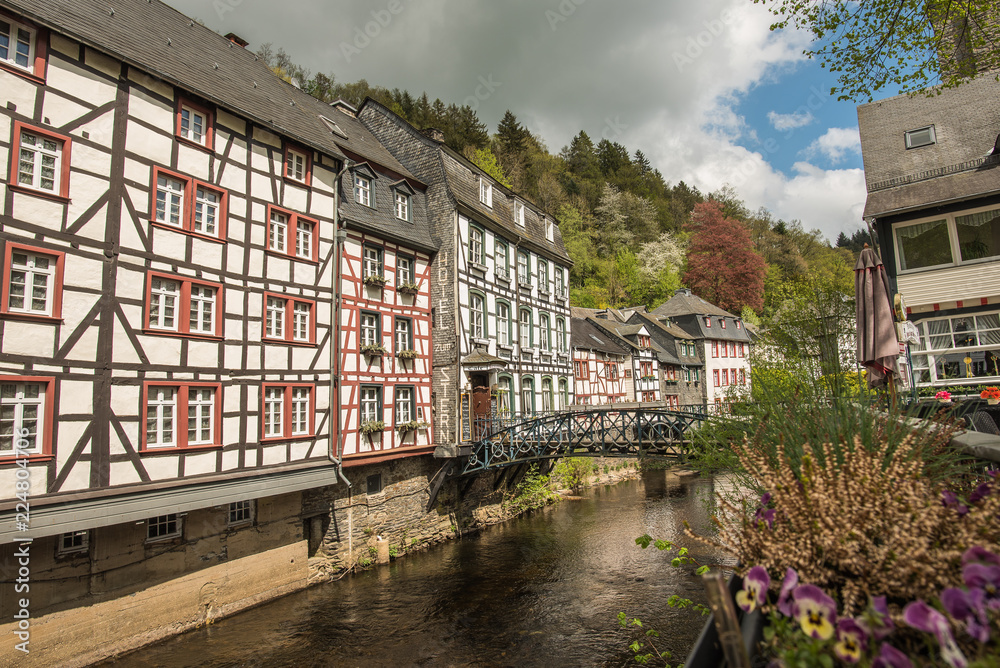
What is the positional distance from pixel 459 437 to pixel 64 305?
1056cm

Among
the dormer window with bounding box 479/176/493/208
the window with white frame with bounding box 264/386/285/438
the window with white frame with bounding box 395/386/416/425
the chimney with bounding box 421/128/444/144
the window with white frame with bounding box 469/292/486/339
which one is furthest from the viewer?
the dormer window with bounding box 479/176/493/208

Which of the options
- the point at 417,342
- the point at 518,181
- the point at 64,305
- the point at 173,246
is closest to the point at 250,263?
the point at 173,246

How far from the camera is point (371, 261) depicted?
1577 cm

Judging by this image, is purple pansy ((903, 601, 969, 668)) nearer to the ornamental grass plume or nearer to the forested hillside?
the ornamental grass plume

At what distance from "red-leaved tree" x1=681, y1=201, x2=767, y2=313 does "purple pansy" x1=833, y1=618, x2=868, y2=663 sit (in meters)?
51.8

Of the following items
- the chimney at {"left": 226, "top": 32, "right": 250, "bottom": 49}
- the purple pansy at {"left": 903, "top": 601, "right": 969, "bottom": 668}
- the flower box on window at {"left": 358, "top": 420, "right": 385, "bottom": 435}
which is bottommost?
the purple pansy at {"left": 903, "top": 601, "right": 969, "bottom": 668}

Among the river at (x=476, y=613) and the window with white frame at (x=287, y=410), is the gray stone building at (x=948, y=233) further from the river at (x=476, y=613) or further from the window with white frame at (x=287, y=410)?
the window with white frame at (x=287, y=410)

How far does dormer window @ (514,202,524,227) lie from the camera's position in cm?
2320

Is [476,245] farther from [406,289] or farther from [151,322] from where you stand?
[151,322]

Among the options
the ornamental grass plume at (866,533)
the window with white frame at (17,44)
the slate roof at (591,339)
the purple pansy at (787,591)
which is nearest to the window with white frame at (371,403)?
the window with white frame at (17,44)

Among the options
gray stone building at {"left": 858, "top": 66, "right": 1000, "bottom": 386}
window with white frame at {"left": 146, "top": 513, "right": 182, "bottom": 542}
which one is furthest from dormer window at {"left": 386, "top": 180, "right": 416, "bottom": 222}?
gray stone building at {"left": 858, "top": 66, "right": 1000, "bottom": 386}

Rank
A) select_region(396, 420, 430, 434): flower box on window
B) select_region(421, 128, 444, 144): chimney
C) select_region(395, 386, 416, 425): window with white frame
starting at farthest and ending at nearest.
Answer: select_region(421, 128, 444, 144): chimney
select_region(395, 386, 416, 425): window with white frame
select_region(396, 420, 430, 434): flower box on window

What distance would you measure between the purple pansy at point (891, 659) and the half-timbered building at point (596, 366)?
2497cm

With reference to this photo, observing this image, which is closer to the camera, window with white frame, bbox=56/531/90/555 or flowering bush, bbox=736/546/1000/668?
flowering bush, bbox=736/546/1000/668
